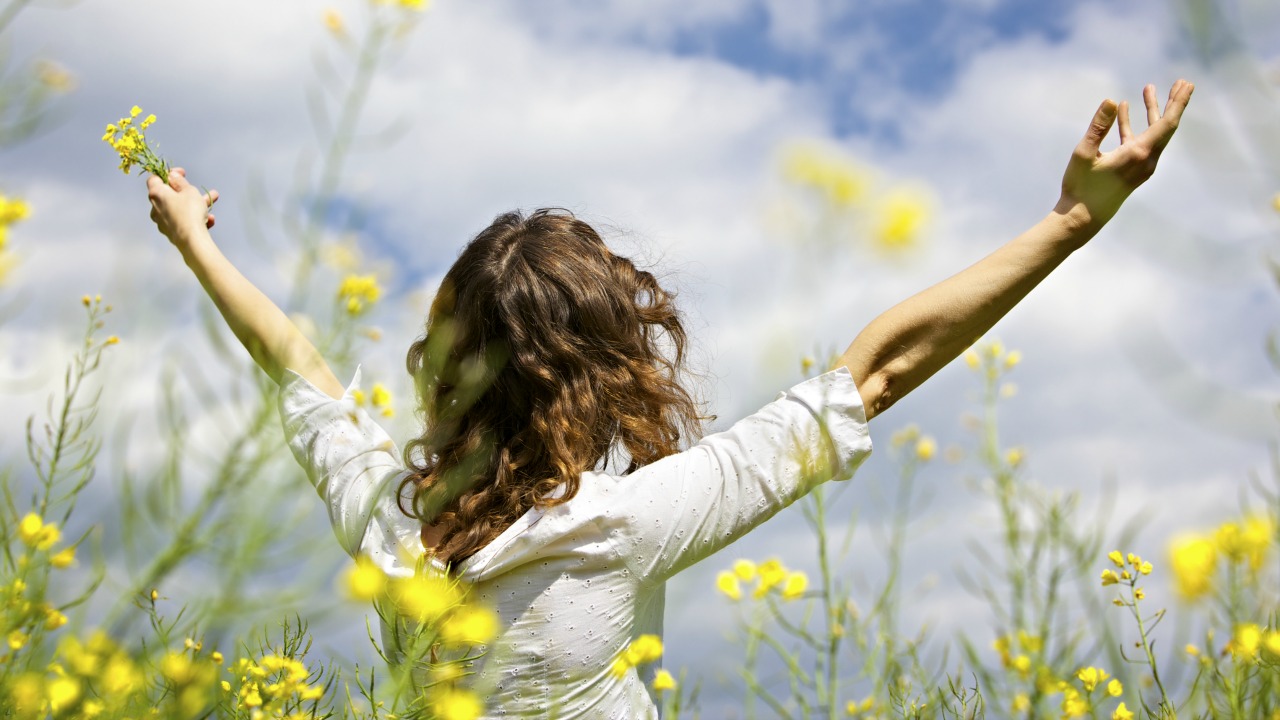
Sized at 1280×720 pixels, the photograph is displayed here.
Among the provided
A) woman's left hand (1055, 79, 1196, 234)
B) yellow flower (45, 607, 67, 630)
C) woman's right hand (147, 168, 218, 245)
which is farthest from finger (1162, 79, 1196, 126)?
woman's right hand (147, 168, 218, 245)

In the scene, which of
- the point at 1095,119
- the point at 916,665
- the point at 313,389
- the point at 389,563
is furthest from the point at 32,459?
the point at 1095,119

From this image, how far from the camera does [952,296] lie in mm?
1494

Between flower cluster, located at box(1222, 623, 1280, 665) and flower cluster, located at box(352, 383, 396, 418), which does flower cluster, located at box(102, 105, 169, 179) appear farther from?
flower cluster, located at box(1222, 623, 1280, 665)

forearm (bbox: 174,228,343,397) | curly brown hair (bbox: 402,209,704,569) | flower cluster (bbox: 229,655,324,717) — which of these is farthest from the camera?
forearm (bbox: 174,228,343,397)

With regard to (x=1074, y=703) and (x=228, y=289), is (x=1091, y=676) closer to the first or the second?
(x=1074, y=703)

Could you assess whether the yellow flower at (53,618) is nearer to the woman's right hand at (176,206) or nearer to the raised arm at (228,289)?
the raised arm at (228,289)

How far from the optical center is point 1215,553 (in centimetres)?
121

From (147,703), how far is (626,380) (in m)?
0.90

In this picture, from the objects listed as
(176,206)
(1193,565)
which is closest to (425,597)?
(1193,565)

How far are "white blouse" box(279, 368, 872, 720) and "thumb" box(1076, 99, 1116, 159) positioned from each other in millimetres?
491

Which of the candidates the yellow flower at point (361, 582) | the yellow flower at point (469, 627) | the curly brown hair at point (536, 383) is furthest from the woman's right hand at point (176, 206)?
the yellow flower at point (361, 582)

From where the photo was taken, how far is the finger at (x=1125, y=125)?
144cm

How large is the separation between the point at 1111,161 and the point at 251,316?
4.77 ft

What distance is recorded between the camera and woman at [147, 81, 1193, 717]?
1459mm
